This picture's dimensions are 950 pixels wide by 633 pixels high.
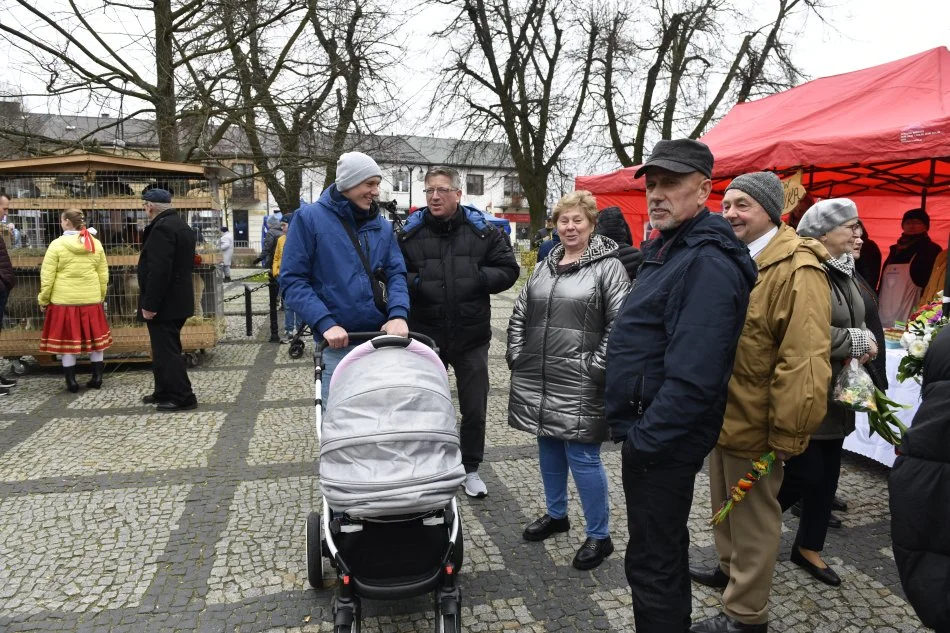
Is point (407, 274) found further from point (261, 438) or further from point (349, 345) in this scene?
point (261, 438)

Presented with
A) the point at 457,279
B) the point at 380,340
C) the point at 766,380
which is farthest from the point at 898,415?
the point at 380,340

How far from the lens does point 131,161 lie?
24.7 ft

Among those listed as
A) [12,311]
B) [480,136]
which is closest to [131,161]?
[12,311]

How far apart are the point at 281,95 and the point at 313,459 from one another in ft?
26.2

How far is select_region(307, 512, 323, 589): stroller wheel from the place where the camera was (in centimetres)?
298

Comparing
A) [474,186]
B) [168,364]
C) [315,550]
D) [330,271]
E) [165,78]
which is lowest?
[315,550]

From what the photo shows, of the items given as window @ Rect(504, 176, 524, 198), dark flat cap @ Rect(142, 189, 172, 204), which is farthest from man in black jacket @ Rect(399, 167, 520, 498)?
window @ Rect(504, 176, 524, 198)

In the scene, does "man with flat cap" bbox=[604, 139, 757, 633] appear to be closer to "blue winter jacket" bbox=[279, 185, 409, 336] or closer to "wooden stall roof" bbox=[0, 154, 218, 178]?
"blue winter jacket" bbox=[279, 185, 409, 336]

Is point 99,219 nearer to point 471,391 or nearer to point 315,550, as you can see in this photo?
point 471,391

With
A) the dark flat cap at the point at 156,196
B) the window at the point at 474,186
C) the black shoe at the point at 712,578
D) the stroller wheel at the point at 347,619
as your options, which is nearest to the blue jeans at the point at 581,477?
the black shoe at the point at 712,578

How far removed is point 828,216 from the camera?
3377 millimetres

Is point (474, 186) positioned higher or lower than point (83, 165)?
higher

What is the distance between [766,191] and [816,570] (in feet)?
6.54

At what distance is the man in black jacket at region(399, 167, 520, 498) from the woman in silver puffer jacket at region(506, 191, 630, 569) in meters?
0.53
